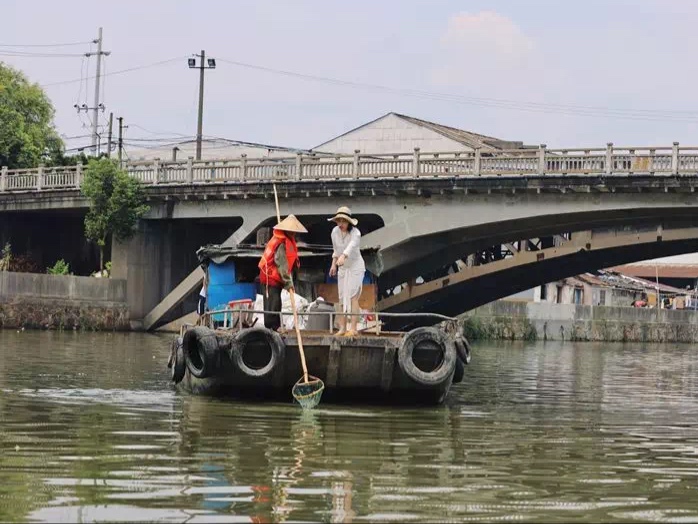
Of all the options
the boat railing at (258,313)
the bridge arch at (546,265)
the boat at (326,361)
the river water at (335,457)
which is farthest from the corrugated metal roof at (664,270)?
the boat at (326,361)

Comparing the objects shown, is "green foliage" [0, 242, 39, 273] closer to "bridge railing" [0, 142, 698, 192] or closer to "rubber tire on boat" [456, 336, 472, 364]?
"bridge railing" [0, 142, 698, 192]

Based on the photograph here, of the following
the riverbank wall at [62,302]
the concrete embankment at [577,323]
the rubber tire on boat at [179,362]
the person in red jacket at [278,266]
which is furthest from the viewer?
the concrete embankment at [577,323]

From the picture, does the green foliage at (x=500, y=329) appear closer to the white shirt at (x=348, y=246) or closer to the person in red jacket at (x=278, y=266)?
the person in red jacket at (x=278, y=266)

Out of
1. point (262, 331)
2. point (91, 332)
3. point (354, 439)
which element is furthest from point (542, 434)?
point (91, 332)

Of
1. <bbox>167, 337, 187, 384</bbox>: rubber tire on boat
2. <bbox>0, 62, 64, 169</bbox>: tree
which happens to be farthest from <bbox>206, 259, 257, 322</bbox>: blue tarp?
<bbox>0, 62, 64, 169</bbox>: tree

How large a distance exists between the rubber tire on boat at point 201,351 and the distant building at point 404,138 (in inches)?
1615

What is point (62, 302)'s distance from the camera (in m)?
50.8

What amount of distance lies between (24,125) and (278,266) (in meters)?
53.9

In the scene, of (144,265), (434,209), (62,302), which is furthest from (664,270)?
(434,209)

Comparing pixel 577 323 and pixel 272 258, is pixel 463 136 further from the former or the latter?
pixel 272 258

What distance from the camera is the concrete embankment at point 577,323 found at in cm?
6450

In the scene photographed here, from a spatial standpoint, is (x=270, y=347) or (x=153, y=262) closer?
(x=270, y=347)

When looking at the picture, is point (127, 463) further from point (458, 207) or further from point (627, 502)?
point (458, 207)

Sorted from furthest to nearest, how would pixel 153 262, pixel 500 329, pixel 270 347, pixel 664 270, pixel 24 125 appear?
pixel 664 270
pixel 24 125
pixel 500 329
pixel 153 262
pixel 270 347
